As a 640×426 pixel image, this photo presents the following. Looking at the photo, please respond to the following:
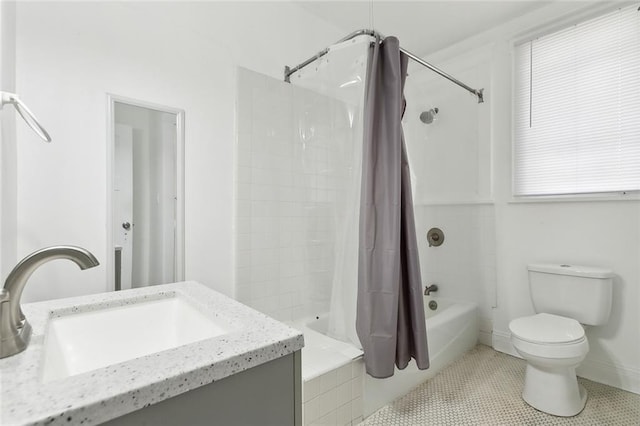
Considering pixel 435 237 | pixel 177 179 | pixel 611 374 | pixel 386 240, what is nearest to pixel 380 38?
pixel 386 240

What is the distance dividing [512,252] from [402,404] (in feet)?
4.56

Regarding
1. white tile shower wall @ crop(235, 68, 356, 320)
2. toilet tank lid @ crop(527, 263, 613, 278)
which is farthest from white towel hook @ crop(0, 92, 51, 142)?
toilet tank lid @ crop(527, 263, 613, 278)

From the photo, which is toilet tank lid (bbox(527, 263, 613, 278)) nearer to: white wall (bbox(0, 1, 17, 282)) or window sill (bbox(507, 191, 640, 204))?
window sill (bbox(507, 191, 640, 204))

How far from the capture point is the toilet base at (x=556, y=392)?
1.63 meters

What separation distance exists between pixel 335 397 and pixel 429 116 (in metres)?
1.88

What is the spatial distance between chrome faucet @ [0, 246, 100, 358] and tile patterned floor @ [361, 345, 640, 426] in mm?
1443

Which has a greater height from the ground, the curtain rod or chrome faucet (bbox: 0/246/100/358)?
the curtain rod

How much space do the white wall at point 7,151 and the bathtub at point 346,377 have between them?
3.80ft

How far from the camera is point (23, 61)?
122 cm

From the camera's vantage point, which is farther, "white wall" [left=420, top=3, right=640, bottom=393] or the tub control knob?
the tub control knob

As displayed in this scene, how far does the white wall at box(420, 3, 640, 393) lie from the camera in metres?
1.87

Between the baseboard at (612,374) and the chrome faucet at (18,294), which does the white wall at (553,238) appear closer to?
the baseboard at (612,374)

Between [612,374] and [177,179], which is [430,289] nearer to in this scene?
[612,374]

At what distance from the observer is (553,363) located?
159 centimetres
